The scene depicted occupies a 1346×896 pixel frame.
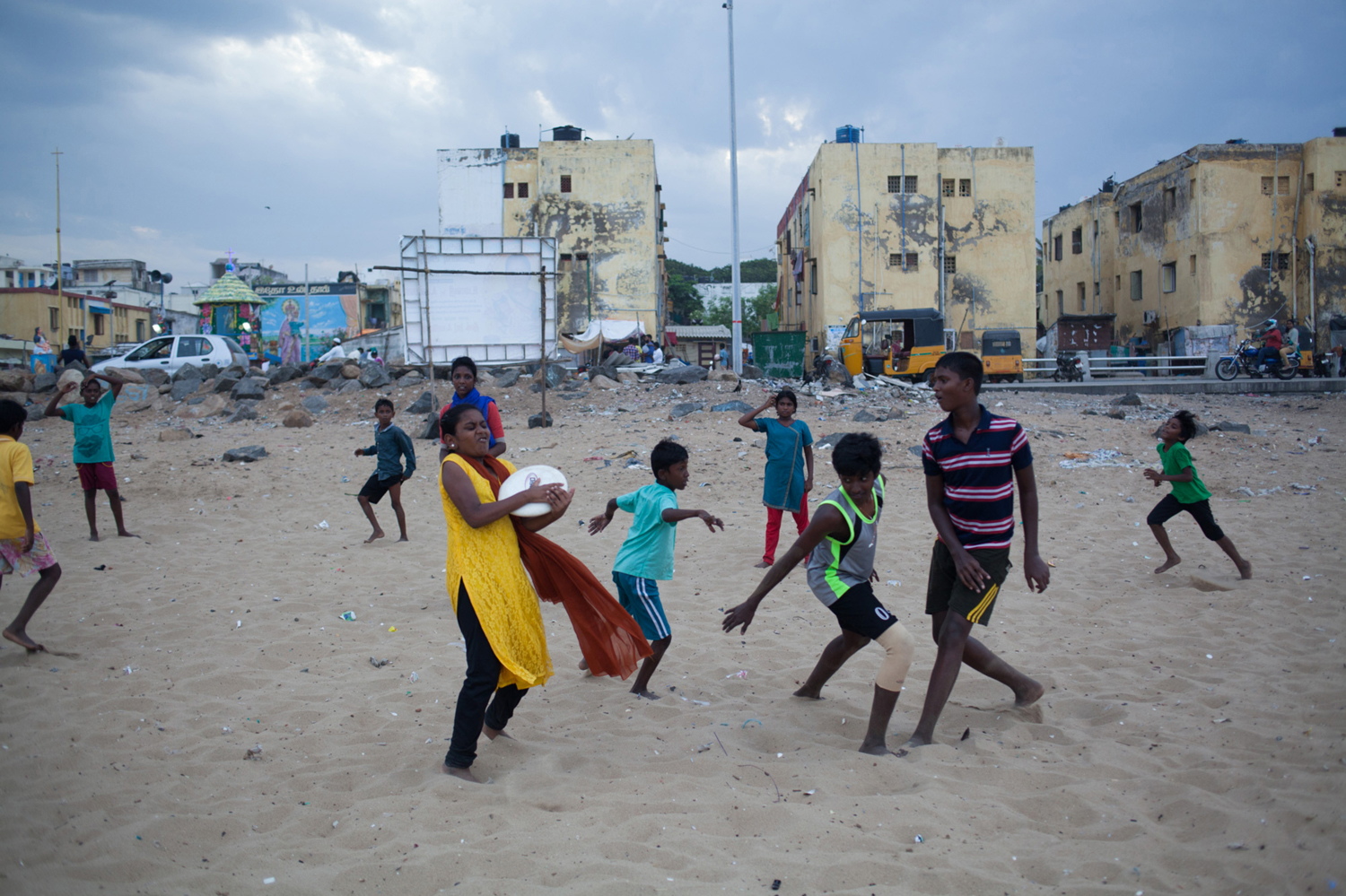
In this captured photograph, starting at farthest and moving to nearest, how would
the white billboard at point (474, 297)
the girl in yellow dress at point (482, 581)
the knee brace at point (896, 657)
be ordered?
the white billboard at point (474, 297) → the knee brace at point (896, 657) → the girl in yellow dress at point (482, 581)

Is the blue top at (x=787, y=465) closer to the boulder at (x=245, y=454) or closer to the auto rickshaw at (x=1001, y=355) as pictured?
the boulder at (x=245, y=454)

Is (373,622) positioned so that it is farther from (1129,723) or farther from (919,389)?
(919,389)

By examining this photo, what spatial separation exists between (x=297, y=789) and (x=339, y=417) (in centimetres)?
1349

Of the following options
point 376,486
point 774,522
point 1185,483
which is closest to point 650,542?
point 774,522

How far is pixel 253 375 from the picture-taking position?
18.7 meters

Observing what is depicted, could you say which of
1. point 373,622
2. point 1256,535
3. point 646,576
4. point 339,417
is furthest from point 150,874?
point 339,417

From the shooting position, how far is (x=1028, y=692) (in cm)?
372

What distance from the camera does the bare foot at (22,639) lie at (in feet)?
14.6

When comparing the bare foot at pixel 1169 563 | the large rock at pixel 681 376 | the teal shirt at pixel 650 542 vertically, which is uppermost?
the large rock at pixel 681 376

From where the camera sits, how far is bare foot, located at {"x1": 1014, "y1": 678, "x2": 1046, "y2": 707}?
372 centimetres

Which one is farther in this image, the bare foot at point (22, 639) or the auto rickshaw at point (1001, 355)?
the auto rickshaw at point (1001, 355)

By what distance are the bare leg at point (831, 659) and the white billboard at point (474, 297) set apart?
12137 millimetres

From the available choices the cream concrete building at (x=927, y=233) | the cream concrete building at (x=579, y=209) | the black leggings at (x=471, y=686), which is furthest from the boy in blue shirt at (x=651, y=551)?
the cream concrete building at (x=579, y=209)

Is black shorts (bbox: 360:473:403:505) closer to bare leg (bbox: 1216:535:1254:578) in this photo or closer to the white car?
bare leg (bbox: 1216:535:1254:578)
